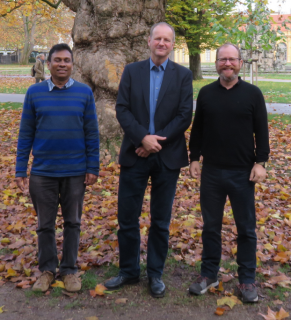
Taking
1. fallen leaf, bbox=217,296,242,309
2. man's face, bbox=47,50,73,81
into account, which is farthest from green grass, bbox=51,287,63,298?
man's face, bbox=47,50,73,81

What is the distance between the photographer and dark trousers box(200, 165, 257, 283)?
3.60 meters

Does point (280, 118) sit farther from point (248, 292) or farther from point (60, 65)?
point (60, 65)

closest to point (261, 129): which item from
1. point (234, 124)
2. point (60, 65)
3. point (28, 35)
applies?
point (234, 124)

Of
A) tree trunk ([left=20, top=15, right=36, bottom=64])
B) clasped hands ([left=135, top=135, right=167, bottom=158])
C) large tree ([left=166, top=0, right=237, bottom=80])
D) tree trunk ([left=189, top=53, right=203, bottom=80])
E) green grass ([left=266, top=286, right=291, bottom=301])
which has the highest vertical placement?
tree trunk ([left=20, top=15, right=36, bottom=64])

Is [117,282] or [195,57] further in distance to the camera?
[195,57]

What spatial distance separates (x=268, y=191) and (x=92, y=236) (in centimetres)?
320

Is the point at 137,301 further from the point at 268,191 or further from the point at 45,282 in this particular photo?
the point at 268,191

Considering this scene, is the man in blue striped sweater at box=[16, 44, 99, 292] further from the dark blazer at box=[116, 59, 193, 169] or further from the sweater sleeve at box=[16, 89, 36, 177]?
the dark blazer at box=[116, 59, 193, 169]

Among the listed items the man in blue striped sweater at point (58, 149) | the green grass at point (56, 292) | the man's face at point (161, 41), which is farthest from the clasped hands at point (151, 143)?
the green grass at point (56, 292)

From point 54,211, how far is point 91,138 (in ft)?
2.43

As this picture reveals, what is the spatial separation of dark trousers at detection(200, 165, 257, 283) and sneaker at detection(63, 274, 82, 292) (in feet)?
3.77

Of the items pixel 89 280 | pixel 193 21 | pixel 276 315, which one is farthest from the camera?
pixel 193 21

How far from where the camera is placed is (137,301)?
3711 mm

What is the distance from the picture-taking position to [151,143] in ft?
11.3
